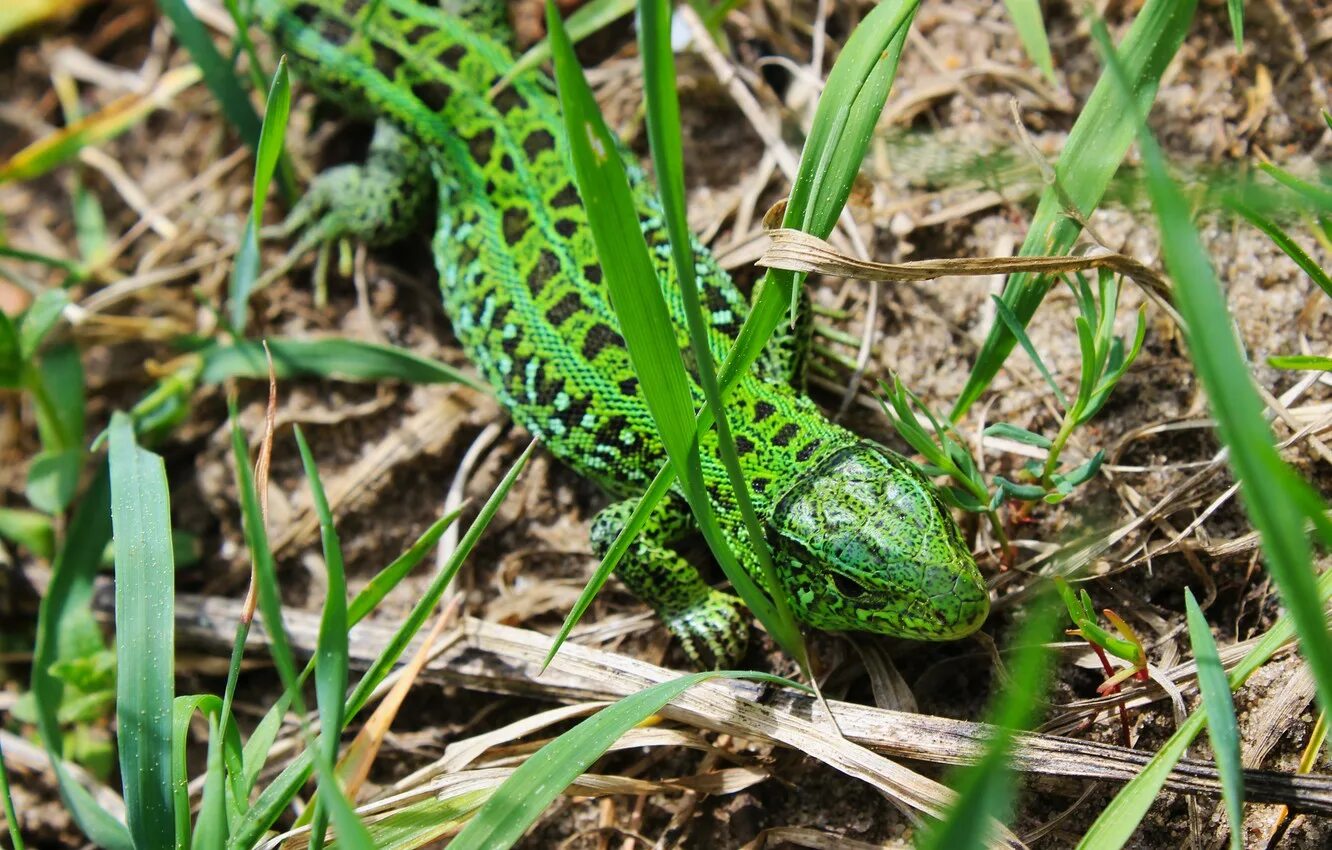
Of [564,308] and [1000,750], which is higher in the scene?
[564,308]

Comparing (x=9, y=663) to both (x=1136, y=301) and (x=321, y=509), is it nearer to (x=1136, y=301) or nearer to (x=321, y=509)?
(x=321, y=509)

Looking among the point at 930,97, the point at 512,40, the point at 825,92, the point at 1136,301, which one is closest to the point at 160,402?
the point at 512,40

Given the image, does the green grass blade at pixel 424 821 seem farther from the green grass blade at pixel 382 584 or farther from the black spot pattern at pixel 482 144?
the black spot pattern at pixel 482 144

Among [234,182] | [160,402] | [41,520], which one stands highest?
[234,182]

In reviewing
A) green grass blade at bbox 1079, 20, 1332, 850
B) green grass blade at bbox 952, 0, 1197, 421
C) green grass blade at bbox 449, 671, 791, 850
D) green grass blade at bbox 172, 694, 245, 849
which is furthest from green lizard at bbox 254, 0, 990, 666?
green grass blade at bbox 172, 694, 245, 849

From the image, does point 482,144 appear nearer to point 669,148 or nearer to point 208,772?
point 669,148

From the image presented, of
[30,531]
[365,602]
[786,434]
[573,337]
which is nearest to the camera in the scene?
[365,602]

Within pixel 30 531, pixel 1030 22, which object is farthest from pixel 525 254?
pixel 30 531

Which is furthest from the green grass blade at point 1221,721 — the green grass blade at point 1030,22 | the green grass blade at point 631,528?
the green grass blade at point 1030,22
